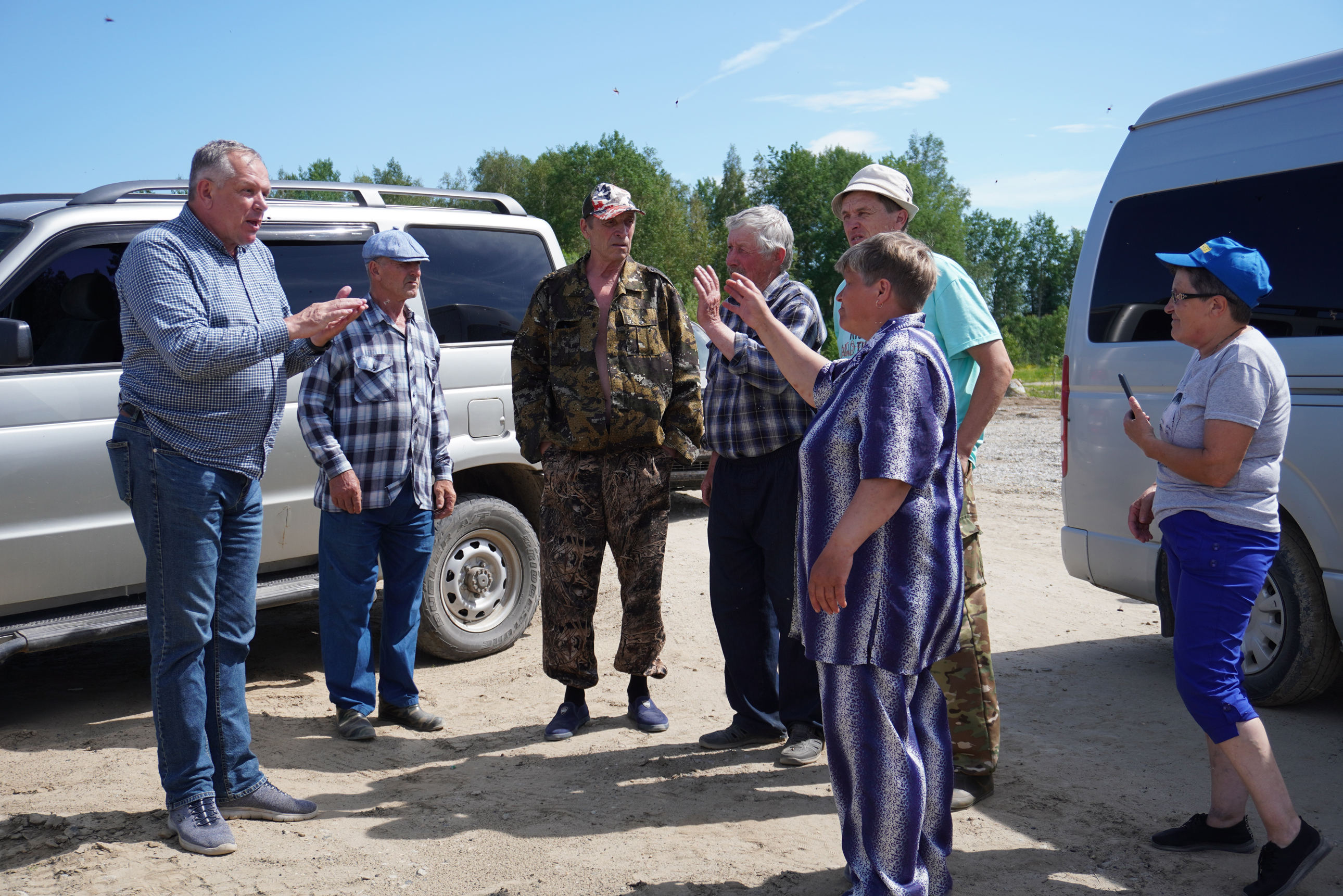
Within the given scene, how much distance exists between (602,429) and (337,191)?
2374mm

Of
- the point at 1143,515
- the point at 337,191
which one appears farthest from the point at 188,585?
the point at 1143,515

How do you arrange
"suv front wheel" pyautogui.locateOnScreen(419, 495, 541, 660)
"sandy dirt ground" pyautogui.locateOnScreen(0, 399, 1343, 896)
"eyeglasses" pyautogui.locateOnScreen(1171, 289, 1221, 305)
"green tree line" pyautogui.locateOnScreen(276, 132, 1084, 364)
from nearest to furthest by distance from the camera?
"eyeglasses" pyautogui.locateOnScreen(1171, 289, 1221, 305) < "sandy dirt ground" pyautogui.locateOnScreen(0, 399, 1343, 896) < "suv front wheel" pyautogui.locateOnScreen(419, 495, 541, 660) < "green tree line" pyautogui.locateOnScreen(276, 132, 1084, 364)

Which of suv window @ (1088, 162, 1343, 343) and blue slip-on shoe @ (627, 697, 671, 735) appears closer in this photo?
suv window @ (1088, 162, 1343, 343)

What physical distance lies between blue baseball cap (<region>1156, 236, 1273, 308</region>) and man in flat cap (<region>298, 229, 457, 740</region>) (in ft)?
9.83

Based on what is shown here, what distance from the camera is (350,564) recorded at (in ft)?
14.3

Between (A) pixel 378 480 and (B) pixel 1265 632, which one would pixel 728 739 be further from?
(B) pixel 1265 632

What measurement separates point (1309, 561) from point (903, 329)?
2.87 metres

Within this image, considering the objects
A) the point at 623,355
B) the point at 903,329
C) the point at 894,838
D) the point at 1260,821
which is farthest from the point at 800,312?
the point at 1260,821

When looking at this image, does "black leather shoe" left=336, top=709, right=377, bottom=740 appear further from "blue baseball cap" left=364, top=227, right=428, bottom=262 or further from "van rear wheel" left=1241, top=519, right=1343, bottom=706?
"van rear wheel" left=1241, top=519, right=1343, bottom=706

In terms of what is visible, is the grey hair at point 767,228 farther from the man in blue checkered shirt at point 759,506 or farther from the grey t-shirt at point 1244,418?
the grey t-shirt at point 1244,418

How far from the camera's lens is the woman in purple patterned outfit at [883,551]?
2.56 m

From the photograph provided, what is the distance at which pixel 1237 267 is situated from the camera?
9.59ft

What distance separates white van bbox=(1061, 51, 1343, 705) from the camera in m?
4.17

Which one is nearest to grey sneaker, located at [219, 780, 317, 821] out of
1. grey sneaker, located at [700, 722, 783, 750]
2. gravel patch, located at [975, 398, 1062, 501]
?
grey sneaker, located at [700, 722, 783, 750]
